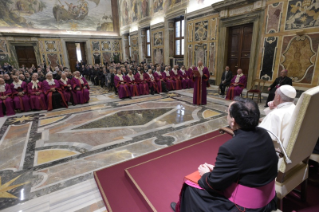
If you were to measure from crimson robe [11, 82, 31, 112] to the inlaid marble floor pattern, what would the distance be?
0.41 m

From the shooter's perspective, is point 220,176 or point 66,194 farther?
point 66,194

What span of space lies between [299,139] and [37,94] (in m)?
7.38

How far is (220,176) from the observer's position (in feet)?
3.82

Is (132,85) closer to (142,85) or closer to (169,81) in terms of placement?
(142,85)

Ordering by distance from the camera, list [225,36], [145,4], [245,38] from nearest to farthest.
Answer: [245,38] → [225,36] → [145,4]

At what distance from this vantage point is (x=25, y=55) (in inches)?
614

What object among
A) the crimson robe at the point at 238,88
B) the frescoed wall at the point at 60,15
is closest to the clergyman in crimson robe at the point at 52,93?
the crimson robe at the point at 238,88

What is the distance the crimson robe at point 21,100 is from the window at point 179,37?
31.5ft

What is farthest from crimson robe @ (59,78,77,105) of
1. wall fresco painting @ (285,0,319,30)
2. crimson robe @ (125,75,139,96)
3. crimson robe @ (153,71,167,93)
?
wall fresco painting @ (285,0,319,30)

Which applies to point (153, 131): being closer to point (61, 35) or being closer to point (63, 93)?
point (63, 93)

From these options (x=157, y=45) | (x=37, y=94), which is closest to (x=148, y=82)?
(x=37, y=94)

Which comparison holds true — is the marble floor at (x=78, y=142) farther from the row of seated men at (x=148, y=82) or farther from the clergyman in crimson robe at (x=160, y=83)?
the clergyman in crimson robe at (x=160, y=83)

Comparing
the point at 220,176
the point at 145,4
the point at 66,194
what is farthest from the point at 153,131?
the point at 145,4

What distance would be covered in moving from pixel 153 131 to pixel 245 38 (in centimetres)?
699
